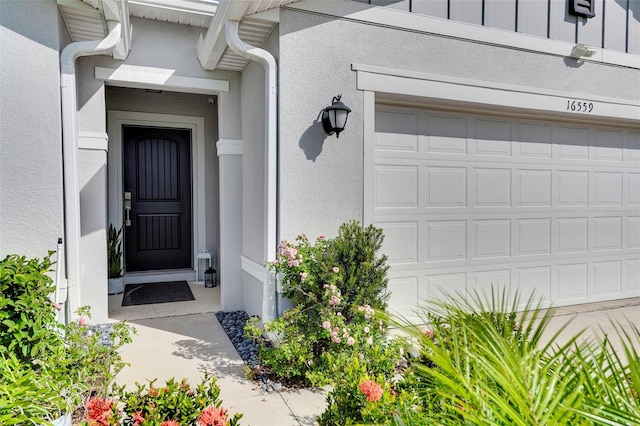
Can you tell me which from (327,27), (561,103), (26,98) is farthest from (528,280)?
(26,98)

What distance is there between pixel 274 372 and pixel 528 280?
3479 mm

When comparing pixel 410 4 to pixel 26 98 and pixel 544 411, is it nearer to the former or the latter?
pixel 26 98

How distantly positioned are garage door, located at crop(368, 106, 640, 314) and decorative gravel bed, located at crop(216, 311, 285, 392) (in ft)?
5.13

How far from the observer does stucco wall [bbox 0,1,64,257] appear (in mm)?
2949

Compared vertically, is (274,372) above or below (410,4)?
below

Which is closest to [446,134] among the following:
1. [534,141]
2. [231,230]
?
[534,141]

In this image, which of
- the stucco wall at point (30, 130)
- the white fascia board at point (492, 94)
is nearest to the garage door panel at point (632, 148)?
the white fascia board at point (492, 94)

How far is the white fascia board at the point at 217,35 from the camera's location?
3264 millimetres

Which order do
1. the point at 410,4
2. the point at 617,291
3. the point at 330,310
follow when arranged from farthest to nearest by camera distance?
the point at 617,291 → the point at 410,4 → the point at 330,310

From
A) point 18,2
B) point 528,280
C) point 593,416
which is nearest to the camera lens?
point 593,416

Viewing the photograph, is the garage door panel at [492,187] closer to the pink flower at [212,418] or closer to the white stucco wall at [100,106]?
the white stucco wall at [100,106]

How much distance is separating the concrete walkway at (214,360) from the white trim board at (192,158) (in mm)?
1494

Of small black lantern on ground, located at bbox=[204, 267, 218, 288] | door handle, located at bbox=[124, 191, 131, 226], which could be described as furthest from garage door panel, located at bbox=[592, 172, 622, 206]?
door handle, located at bbox=[124, 191, 131, 226]

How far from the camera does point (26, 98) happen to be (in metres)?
3.00
